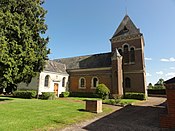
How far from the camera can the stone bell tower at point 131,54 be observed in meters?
26.2

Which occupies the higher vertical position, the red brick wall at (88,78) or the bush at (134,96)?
the red brick wall at (88,78)

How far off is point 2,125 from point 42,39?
45.0 feet

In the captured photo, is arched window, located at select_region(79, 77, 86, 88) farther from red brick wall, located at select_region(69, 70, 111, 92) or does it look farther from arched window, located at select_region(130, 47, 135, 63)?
arched window, located at select_region(130, 47, 135, 63)

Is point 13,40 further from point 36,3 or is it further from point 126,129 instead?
point 126,129

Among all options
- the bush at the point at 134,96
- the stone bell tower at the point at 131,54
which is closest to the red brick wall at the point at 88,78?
the stone bell tower at the point at 131,54

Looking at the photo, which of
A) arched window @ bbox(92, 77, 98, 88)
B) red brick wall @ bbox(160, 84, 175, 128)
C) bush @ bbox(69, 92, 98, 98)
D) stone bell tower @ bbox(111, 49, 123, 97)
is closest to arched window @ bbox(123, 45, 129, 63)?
stone bell tower @ bbox(111, 49, 123, 97)

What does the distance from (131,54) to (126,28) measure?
18.2ft

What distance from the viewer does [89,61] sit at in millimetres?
32406

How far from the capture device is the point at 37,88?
2481 centimetres

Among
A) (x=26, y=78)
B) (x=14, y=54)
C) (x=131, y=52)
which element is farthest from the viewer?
(x=131, y=52)

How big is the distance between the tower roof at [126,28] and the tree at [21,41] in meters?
16.2

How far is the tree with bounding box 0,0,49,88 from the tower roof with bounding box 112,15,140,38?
16157mm

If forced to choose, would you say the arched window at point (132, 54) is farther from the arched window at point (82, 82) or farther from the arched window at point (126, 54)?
the arched window at point (82, 82)

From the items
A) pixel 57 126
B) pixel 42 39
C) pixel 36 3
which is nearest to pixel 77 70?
pixel 42 39
